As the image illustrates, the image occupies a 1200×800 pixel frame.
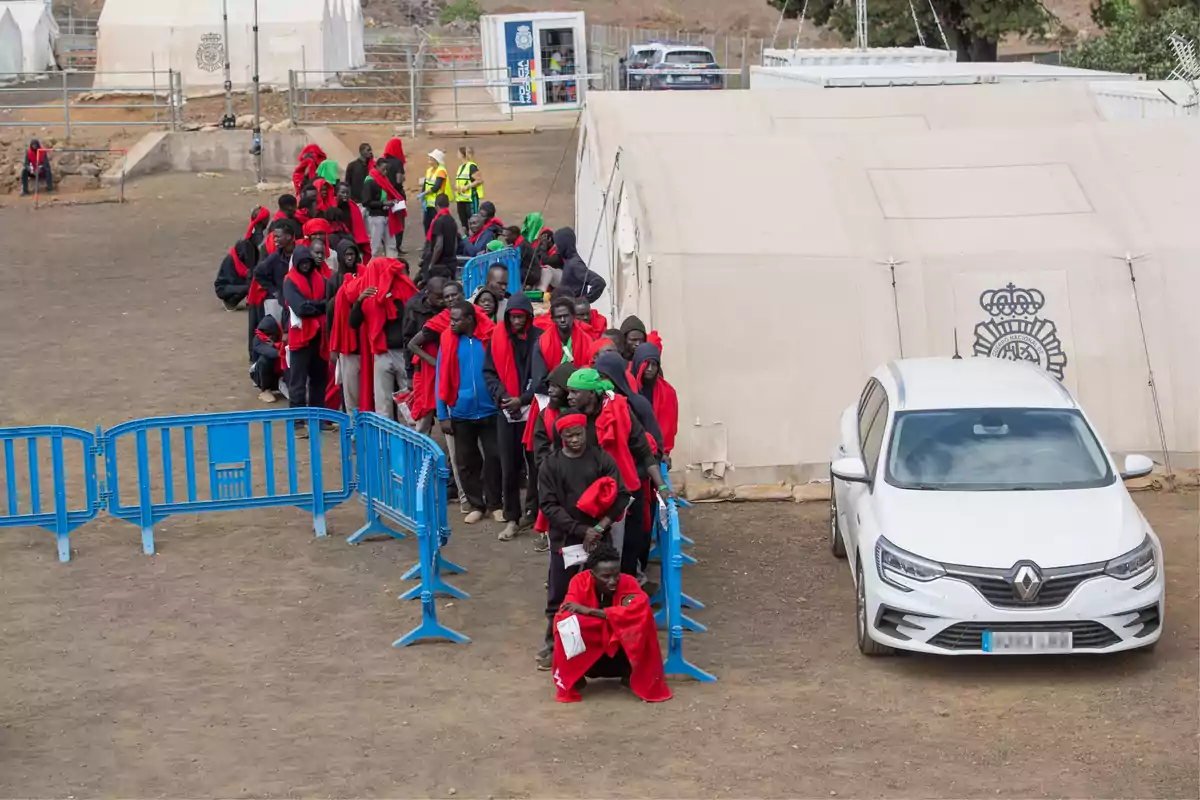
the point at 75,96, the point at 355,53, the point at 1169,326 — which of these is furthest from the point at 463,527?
the point at 355,53

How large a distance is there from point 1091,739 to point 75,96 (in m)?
43.0

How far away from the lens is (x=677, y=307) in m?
13.3

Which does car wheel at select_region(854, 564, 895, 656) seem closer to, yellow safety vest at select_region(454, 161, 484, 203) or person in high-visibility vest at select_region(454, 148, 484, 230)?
person in high-visibility vest at select_region(454, 148, 484, 230)

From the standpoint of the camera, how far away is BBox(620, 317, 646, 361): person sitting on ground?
11.1 m

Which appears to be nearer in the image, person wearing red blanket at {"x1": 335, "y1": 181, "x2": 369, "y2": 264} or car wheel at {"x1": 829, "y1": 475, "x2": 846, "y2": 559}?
car wheel at {"x1": 829, "y1": 475, "x2": 846, "y2": 559}

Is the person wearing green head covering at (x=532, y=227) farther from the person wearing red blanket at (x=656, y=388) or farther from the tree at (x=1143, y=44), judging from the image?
the tree at (x=1143, y=44)

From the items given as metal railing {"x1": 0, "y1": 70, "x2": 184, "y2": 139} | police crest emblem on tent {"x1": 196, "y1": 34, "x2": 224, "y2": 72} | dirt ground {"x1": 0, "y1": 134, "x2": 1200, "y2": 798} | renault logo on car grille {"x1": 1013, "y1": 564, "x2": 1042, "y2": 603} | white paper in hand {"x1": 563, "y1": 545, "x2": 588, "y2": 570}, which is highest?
police crest emblem on tent {"x1": 196, "y1": 34, "x2": 224, "y2": 72}

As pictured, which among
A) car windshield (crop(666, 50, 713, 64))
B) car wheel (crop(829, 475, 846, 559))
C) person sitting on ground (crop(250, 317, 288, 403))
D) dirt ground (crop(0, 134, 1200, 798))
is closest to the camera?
dirt ground (crop(0, 134, 1200, 798))

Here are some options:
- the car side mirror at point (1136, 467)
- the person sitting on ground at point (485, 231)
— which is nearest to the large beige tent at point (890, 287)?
the car side mirror at point (1136, 467)

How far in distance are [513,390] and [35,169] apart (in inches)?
874

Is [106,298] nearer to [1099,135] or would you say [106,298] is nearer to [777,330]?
[777,330]

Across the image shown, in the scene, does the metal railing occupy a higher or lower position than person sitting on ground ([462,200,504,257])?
higher

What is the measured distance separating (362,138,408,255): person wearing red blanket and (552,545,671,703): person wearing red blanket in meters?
13.1

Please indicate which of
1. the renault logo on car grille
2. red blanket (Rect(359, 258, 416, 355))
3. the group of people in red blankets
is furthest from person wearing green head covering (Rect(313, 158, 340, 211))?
the renault logo on car grille
